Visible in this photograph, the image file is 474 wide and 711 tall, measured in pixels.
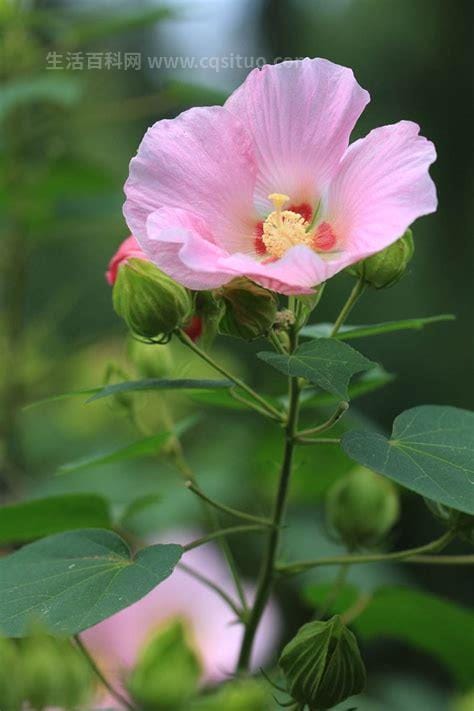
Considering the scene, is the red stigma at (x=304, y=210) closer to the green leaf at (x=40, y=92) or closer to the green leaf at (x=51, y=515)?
the green leaf at (x=51, y=515)

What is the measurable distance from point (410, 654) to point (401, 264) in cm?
215

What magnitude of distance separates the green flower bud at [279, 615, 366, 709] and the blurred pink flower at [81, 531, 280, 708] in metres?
0.36

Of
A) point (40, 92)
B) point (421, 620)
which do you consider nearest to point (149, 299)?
point (421, 620)

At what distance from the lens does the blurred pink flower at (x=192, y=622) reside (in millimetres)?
1016

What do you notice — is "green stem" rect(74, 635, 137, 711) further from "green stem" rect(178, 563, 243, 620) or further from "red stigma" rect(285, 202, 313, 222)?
"red stigma" rect(285, 202, 313, 222)

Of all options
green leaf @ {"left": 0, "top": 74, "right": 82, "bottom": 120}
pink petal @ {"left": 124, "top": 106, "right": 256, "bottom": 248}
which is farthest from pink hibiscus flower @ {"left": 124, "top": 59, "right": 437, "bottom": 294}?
green leaf @ {"left": 0, "top": 74, "right": 82, "bottom": 120}

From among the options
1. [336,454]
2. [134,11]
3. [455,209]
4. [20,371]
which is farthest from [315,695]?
[455,209]

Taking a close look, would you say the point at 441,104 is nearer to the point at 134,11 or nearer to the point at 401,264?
the point at 134,11

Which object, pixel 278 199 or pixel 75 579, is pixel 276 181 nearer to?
pixel 278 199

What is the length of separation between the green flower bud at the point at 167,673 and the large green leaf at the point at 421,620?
1.22ft

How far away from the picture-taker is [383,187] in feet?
1.82

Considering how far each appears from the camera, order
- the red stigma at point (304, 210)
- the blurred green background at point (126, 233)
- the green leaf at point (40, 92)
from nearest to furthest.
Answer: the red stigma at point (304, 210) → the green leaf at point (40, 92) → the blurred green background at point (126, 233)

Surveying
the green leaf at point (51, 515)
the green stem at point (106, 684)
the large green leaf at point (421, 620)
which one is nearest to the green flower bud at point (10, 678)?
the green stem at point (106, 684)

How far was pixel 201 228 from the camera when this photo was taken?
0.58 m
